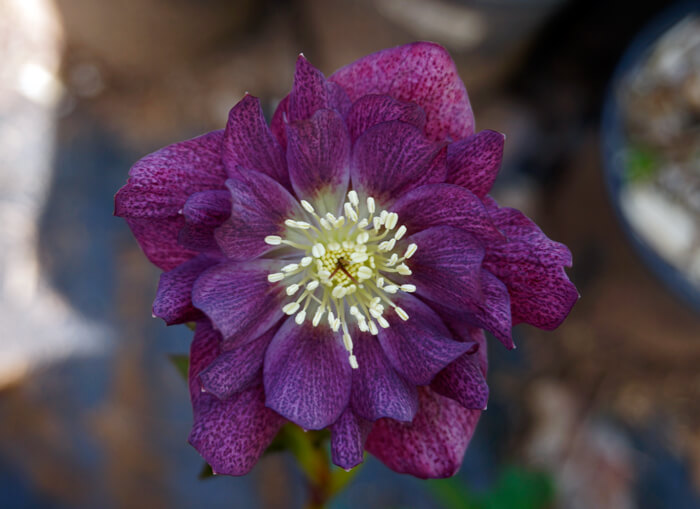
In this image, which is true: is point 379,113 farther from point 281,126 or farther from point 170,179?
point 170,179

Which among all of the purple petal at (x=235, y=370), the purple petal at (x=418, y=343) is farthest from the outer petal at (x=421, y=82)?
the purple petal at (x=235, y=370)

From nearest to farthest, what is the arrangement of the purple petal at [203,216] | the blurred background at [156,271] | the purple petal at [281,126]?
the purple petal at [203,216], the purple petal at [281,126], the blurred background at [156,271]

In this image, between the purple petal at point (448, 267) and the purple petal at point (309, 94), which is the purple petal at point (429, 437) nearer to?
the purple petal at point (448, 267)

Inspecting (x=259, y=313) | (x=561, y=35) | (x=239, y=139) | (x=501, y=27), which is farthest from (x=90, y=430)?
(x=561, y=35)

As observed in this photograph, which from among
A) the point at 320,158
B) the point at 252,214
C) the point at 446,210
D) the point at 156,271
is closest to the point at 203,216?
the point at 252,214

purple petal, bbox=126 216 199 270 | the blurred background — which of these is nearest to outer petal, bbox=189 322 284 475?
purple petal, bbox=126 216 199 270

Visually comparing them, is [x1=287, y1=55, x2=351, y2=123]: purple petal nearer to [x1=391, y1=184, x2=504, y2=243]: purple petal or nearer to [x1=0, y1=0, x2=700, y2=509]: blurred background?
[x1=391, y1=184, x2=504, y2=243]: purple petal
